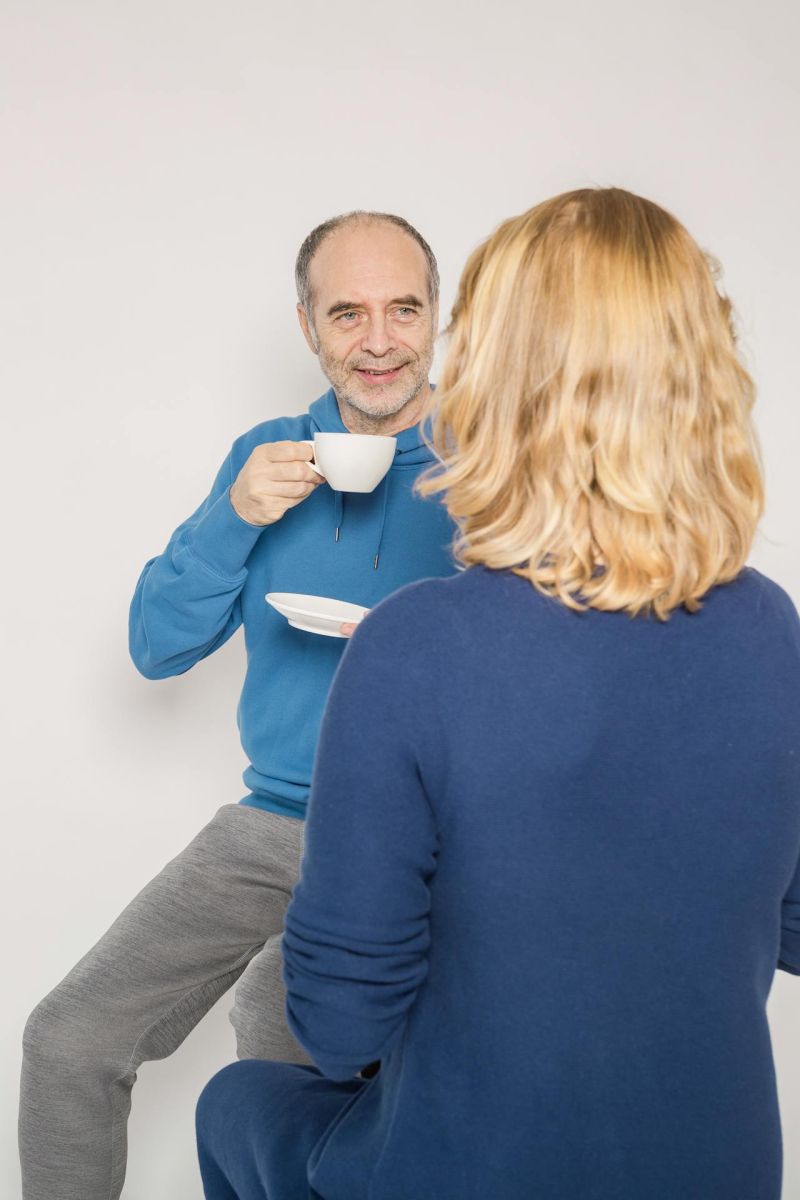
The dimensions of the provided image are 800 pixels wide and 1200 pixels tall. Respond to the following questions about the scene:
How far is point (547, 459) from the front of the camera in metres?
0.99

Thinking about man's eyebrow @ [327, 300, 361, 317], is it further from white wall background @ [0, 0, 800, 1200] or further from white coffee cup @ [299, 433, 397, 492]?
white wall background @ [0, 0, 800, 1200]

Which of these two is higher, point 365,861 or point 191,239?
point 191,239

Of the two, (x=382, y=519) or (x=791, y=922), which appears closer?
(x=791, y=922)

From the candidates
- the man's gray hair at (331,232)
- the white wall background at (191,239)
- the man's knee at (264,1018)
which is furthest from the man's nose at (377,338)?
the man's knee at (264,1018)

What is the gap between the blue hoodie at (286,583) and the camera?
1.93 metres

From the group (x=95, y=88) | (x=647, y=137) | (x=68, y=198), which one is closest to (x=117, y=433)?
(x=68, y=198)

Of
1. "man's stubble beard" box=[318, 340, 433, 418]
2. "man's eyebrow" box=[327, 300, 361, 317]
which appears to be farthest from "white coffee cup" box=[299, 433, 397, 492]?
"man's eyebrow" box=[327, 300, 361, 317]

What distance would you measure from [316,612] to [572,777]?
703mm

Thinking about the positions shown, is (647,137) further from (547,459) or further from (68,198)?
(547,459)

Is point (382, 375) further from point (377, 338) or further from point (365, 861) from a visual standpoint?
point (365, 861)

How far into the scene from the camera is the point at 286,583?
2.02m

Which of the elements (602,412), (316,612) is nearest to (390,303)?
(316,612)

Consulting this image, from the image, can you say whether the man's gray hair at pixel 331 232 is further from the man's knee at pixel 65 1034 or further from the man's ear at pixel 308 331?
the man's knee at pixel 65 1034

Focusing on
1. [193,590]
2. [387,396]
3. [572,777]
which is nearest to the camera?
[572,777]
